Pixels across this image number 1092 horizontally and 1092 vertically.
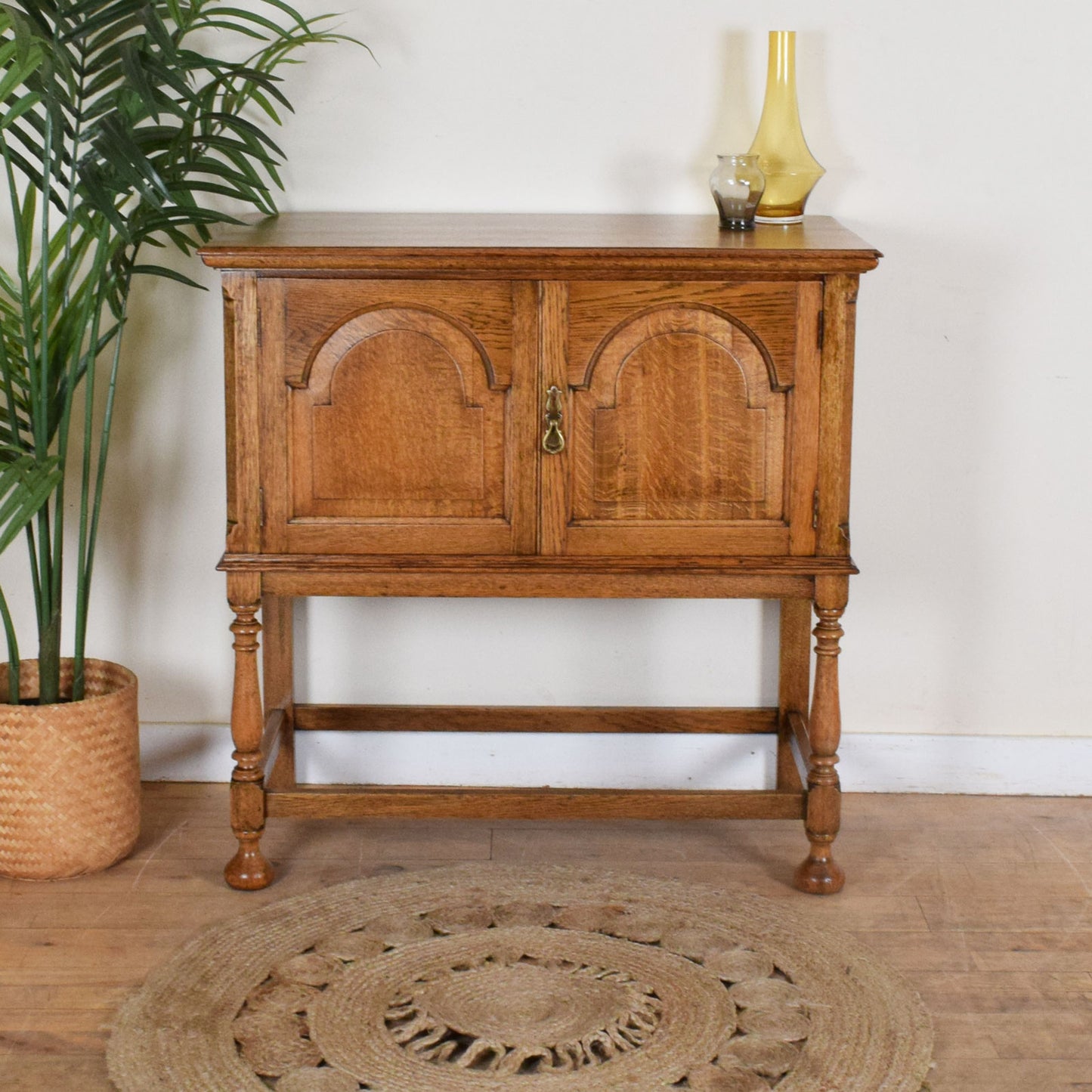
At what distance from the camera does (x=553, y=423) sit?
2.36 meters

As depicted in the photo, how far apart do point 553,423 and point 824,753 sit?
2.51ft

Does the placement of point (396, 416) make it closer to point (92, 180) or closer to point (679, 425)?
point (679, 425)

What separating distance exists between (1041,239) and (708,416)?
3.16ft

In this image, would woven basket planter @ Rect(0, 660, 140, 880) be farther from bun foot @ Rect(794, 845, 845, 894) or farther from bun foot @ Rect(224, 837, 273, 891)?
bun foot @ Rect(794, 845, 845, 894)

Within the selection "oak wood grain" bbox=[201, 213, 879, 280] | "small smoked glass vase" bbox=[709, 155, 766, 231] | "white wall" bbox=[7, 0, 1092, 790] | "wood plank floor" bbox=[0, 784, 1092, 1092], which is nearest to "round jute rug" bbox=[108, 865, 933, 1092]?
"wood plank floor" bbox=[0, 784, 1092, 1092]

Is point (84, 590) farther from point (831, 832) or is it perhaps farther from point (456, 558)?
point (831, 832)

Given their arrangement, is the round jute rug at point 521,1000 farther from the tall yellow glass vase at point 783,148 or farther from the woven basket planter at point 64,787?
the tall yellow glass vase at point 783,148

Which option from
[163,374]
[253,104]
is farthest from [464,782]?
[253,104]

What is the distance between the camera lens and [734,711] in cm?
300

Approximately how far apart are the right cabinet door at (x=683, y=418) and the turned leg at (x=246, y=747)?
20.6 inches

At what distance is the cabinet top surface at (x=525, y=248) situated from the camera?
230cm

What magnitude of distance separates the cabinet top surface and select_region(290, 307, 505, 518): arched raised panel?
4.2 inches

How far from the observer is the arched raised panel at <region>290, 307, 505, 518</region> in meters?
2.35

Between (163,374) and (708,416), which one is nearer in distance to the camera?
(708,416)
